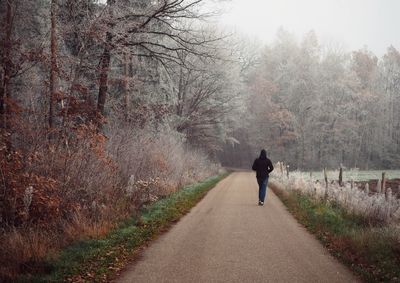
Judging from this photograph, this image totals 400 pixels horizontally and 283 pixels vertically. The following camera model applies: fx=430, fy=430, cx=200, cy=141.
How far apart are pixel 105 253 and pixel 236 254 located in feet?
8.43

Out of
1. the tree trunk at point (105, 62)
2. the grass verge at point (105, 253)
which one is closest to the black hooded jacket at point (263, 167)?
the grass verge at point (105, 253)

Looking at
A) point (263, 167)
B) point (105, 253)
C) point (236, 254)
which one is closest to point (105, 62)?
point (263, 167)

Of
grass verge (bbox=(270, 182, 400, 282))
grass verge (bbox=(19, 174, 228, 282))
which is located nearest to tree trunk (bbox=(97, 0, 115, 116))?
grass verge (bbox=(19, 174, 228, 282))

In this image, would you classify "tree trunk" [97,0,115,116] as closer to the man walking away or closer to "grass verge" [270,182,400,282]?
the man walking away

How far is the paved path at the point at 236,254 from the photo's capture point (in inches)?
282

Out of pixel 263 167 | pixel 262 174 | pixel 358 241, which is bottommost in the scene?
pixel 358 241

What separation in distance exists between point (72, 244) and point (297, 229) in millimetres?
5893

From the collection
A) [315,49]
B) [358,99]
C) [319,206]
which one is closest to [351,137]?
[358,99]

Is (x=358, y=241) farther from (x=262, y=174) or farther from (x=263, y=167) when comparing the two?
(x=263, y=167)

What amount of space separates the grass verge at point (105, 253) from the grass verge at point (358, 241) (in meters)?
4.07

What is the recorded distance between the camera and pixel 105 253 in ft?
27.3

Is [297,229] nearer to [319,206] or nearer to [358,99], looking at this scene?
[319,206]

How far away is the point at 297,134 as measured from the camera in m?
53.8

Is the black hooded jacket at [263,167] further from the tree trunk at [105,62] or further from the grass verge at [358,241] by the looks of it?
the tree trunk at [105,62]
